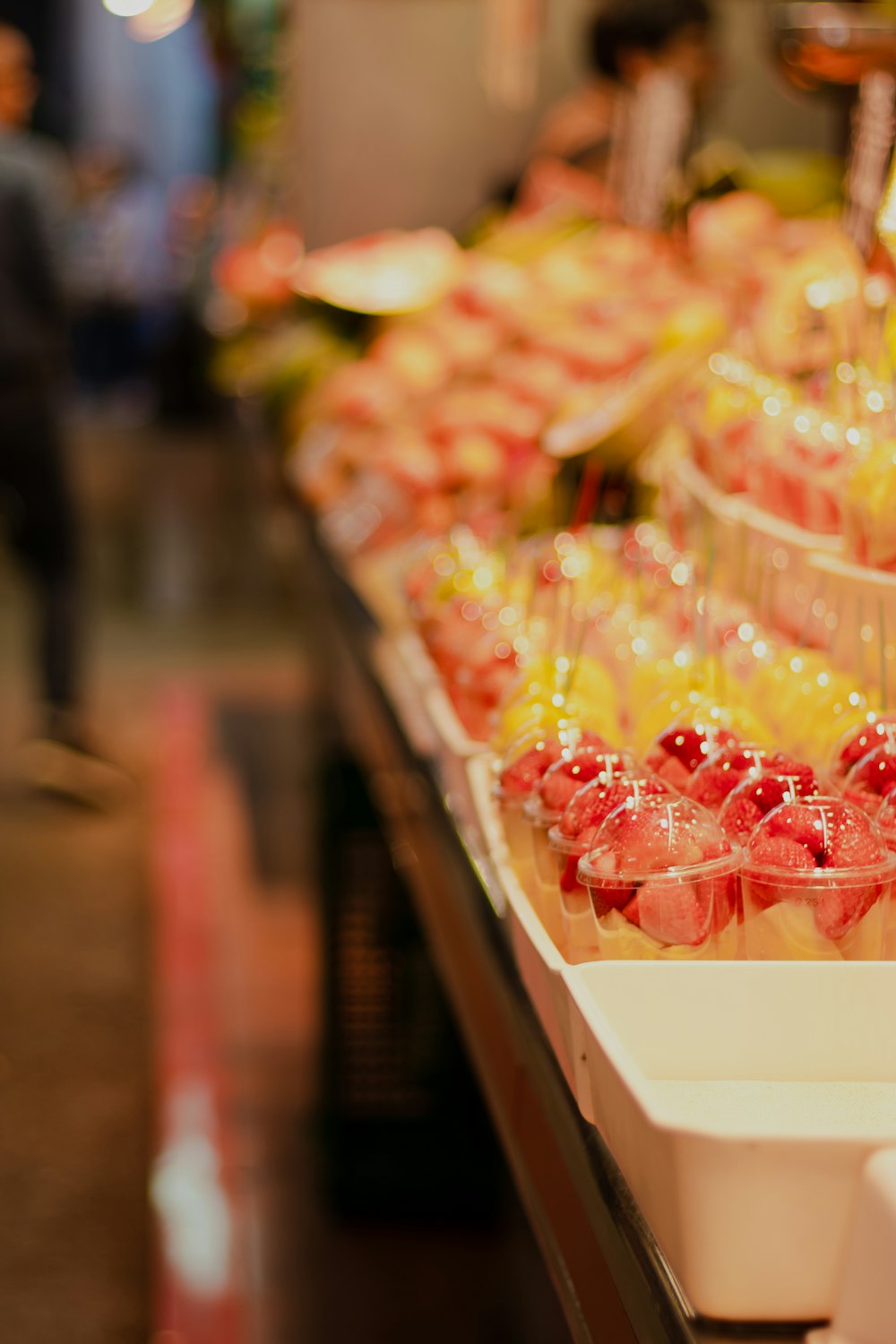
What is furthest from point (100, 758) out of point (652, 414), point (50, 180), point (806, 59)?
point (806, 59)

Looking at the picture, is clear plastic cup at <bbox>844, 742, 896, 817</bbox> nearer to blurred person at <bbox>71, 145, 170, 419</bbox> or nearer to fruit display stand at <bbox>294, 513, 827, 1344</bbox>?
fruit display stand at <bbox>294, 513, 827, 1344</bbox>

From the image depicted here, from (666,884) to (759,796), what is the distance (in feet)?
0.33

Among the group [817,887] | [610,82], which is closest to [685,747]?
[817,887]

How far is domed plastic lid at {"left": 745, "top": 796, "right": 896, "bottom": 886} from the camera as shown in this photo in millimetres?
866

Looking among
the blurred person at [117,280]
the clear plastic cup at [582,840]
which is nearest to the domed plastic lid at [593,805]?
the clear plastic cup at [582,840]

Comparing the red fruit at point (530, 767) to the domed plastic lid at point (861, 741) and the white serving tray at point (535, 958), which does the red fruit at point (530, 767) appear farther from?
the domed plastic lid at point (861, 741)

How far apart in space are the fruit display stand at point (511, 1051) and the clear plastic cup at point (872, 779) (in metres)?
0.21

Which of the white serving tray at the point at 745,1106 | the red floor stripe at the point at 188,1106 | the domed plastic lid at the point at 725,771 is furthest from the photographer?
the red floor stripe at the point at 188,1106

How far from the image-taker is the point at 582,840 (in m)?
0.96

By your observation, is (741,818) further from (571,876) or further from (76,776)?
(76,776)

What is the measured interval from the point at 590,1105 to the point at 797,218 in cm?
272

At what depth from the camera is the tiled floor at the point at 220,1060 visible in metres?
2.26

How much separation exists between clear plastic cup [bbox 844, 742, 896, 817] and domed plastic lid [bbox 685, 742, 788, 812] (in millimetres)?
42

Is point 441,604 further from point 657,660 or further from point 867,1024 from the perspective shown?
point 867,1024
